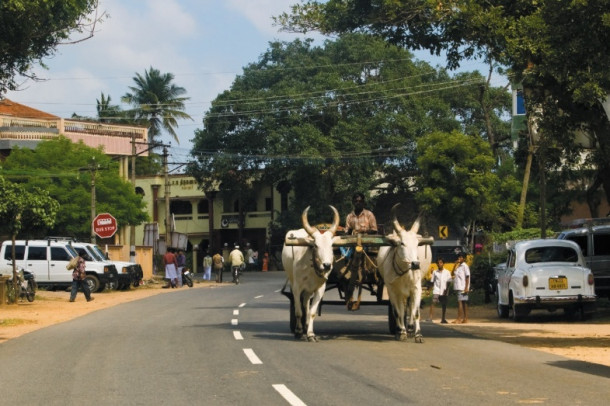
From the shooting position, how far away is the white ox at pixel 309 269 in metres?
16.7

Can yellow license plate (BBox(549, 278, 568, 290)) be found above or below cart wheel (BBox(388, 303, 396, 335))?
above

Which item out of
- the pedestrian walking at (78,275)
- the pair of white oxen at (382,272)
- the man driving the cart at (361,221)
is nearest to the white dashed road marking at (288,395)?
the pair of white oxen at (382,272)

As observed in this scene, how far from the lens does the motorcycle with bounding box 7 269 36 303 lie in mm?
32969

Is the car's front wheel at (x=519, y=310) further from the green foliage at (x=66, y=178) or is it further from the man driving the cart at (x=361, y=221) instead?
the green foliage at (x=66, y=178)

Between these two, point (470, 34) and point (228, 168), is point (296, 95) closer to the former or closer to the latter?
point (228, 168)

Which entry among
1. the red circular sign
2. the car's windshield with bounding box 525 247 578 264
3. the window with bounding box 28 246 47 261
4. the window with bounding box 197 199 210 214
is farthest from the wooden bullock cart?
the window with bounding box 197 199 210 214

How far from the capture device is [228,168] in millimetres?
69188

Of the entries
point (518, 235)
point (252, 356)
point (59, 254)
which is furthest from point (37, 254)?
point (252, 356)

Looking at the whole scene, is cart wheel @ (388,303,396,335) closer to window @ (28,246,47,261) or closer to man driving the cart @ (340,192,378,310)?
man driving the cart @ (340,192,378,310)

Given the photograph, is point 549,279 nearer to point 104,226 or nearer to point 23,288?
point 23,288

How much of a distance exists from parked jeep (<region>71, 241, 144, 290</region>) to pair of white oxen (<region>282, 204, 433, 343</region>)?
2460 centimetres

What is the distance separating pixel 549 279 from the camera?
23297 millimetres

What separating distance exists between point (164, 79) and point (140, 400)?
76824 millimetres

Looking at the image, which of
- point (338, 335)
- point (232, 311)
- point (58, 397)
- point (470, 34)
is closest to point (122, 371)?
point (58, 397)
